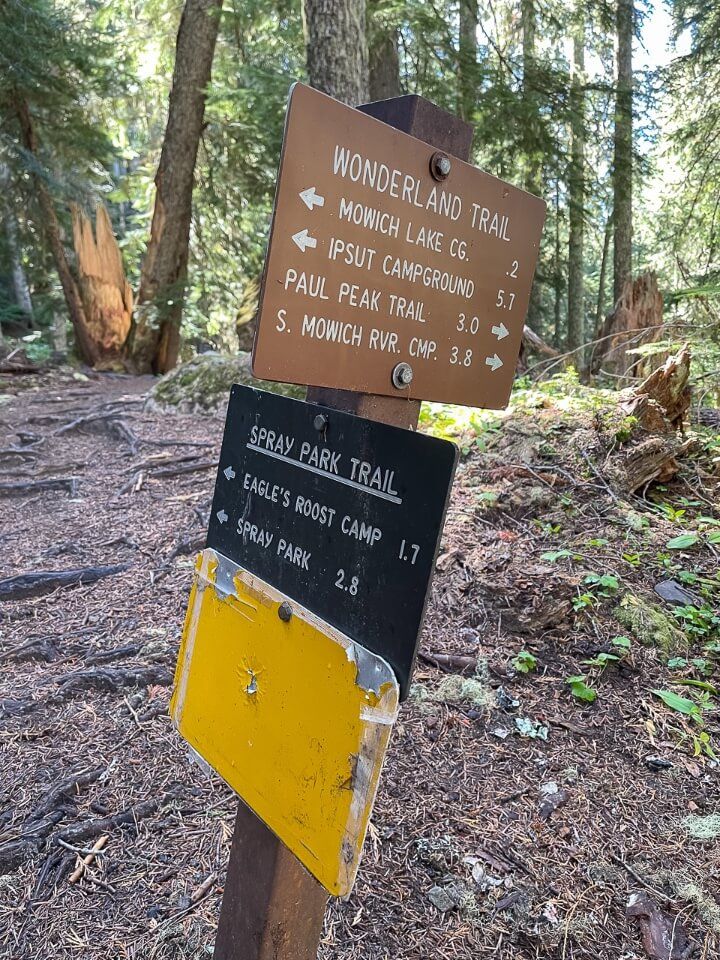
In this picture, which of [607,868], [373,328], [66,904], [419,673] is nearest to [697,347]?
[419,673]

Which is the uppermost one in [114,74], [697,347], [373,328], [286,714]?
[114,74]

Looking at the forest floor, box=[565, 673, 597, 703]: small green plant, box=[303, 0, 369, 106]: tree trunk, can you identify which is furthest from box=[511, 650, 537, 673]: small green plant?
box=[303, 0, 369, 106]: tree trunk

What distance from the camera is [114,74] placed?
1135 centimetres

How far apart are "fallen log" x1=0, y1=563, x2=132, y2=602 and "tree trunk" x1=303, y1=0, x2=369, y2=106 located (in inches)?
149

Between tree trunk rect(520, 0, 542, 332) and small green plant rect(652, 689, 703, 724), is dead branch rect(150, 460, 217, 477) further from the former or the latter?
tree trunk rect(520, 0, 542, 332)

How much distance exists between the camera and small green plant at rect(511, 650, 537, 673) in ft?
9.41

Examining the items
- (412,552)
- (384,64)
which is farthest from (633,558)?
(384,64)

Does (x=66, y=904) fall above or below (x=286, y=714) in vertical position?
below

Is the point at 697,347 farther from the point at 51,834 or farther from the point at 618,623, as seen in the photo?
the point at 51,834

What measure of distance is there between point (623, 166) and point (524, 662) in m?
8.17

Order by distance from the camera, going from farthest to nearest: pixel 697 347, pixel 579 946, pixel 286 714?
pixel 697 347
pixel 579 946
pixel 286 714

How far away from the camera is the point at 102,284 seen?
1118 centimetres

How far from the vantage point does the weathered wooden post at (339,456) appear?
1.10m

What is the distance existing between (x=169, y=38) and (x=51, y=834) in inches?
500
